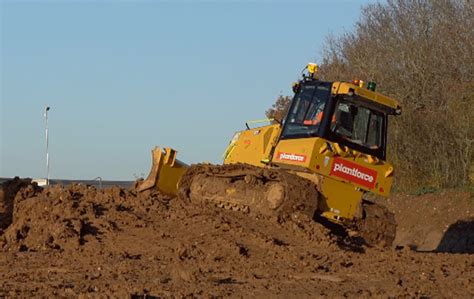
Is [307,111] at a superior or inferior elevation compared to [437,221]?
superior

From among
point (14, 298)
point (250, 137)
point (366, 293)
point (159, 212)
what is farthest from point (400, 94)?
point (14, 298)

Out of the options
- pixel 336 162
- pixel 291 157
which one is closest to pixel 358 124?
pixel 336 162

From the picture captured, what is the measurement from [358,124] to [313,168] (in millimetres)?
1372

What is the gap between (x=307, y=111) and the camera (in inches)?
573

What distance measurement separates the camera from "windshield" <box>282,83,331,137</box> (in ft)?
47.1

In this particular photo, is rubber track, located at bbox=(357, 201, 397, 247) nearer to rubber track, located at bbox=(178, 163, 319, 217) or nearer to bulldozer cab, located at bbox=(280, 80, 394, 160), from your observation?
bulldozer cab, located at bbox=(280, 80, 394, 160)

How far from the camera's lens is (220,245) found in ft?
41.2

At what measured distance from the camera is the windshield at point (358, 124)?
14406 mm

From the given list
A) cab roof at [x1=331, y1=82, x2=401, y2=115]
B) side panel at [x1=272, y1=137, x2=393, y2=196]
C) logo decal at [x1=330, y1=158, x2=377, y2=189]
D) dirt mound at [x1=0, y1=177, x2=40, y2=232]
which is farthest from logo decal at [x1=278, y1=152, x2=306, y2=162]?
dirt mound at [x1=0, y1=177, x2=40, y2=232]

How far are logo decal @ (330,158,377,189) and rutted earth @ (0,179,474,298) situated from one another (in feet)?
2.97

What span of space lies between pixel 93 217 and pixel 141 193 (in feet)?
4.89

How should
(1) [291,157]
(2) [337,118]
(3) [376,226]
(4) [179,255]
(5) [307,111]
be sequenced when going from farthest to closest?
1. (3) [376,226]
2. (5) [307,111]
3. (2) [337,118]
4. (1) [291,157]
5. (4) [179,255]

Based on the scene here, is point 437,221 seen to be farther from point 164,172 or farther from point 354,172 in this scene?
point 164,172

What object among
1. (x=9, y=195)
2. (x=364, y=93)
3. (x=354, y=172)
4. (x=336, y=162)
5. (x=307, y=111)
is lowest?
(x=9, y=195)
